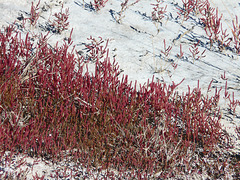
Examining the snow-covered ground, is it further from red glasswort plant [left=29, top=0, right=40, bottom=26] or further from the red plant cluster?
the red plant cluster

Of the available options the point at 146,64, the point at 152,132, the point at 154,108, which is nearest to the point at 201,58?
the point at 146,64

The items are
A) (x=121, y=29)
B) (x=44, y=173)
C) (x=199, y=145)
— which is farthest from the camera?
(x=121, y=29)

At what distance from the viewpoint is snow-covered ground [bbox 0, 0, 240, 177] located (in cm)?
448

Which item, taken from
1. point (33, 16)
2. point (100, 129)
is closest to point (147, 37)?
point (33, 16)

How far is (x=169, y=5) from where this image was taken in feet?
19.9

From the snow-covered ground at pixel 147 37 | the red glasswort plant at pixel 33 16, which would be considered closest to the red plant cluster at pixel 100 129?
the snow-covered ground at pixel 147 37

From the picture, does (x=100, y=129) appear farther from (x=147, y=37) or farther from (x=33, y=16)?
(x=33, y=16)

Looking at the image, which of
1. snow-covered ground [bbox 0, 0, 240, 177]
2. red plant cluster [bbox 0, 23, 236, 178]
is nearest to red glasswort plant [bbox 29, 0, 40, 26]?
snow-covered ground [bbox 0, 0, 240, 177]

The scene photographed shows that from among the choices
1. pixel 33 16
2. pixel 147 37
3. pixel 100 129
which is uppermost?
pixel 147 37

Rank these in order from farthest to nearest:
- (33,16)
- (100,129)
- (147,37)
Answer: (147,37) → (33,16) → (100,129)

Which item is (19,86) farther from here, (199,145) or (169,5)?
(169,5)

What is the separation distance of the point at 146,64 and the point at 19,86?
217cm

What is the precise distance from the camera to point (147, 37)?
17.3 feet

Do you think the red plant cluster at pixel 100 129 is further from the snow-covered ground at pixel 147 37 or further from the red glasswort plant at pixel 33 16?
the red glasswort plant at pixel 33 16
